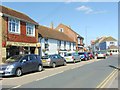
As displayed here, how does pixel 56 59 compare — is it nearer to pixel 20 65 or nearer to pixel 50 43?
pixel 20 65

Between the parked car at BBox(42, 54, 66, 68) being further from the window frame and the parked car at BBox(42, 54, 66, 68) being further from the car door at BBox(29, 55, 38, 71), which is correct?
the window frame

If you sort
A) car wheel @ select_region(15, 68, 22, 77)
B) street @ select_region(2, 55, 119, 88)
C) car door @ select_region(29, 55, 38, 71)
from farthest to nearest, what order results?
1. car door @ select_region(29, 55, 38, 71)
2. car wheel @ select_region(15, 68, 22, 77)
3. street @ select_region(2, 55, 119, 88)

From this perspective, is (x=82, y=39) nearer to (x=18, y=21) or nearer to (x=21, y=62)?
(x=18, y=21)

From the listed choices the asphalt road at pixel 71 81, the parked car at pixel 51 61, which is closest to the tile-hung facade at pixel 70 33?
the parked car at pixel 51 61

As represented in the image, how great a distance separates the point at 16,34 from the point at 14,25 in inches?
45.5

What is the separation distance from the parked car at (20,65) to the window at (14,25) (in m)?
9.80

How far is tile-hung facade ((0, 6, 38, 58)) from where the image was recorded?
30544 mm

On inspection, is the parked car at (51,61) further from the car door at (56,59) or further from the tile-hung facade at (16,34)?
the tile-hung facade at (16,34)

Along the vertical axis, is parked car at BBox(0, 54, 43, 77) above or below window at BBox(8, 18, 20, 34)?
below

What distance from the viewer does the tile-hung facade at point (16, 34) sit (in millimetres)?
30544

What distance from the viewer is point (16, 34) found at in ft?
109

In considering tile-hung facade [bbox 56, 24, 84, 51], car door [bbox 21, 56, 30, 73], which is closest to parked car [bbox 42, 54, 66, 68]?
car door [bbox 21, 56, 30, 73]

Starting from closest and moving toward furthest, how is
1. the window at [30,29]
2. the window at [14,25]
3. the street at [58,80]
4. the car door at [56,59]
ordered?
the street at [58,80]
the car door at [56,59]
the window at [14,25]
the window at [30,29]

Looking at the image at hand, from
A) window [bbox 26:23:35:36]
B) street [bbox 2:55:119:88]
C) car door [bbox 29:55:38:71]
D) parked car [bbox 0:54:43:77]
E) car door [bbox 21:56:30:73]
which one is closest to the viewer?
street [bbox 2:55:119:88]
